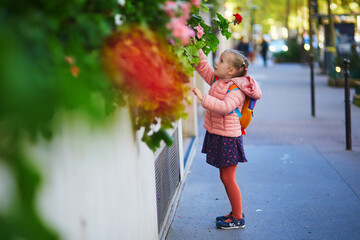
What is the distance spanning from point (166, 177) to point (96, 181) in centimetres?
273

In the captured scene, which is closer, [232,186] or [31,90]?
[31,90]

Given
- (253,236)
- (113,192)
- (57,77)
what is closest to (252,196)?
(253,236)

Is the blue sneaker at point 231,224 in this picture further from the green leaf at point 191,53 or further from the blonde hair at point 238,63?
the green leaf at point 191,53

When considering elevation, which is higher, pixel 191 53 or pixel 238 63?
pixel 191 53

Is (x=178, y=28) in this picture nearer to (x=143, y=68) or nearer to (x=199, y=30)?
(x=143, y=68)

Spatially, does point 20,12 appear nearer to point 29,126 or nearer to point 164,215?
point 29,126

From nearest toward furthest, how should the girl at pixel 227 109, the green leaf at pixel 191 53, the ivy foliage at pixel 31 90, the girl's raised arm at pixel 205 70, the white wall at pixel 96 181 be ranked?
the ivy foliage at pixel 31 90 < the white wall at pixel 96 181 < the green leaf at pixel 191 53 < the girl at pixel 227 109 < the girl's raised arm at pixel 205 70

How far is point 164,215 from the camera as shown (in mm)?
4734

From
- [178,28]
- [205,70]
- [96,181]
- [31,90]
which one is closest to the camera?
[31,90]

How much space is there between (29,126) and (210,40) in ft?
10.3

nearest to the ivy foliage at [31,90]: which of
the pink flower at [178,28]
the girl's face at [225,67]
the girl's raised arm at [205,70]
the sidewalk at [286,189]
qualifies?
the pink flower at [178,28]

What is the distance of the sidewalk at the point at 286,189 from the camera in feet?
15.5

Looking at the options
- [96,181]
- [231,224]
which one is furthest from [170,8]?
[231,224]

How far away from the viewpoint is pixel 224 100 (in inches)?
167
